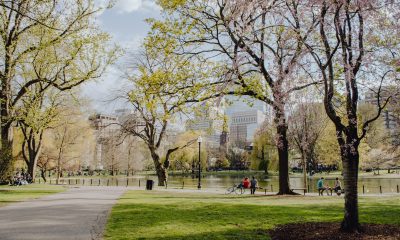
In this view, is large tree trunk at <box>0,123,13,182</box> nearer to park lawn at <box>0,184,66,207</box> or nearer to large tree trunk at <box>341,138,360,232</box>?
park lawn at <box>0,184,66,207</box>

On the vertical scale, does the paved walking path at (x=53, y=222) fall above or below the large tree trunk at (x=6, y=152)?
below

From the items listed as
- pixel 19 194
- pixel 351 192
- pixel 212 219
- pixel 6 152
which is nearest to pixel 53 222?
pixel 212 219

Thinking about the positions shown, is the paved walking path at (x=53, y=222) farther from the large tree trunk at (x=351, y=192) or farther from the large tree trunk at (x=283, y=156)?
the large tree trunk at (x=283, y=156)

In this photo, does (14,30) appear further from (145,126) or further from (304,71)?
(304,71)

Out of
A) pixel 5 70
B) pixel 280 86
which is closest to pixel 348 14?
pixel 280 86

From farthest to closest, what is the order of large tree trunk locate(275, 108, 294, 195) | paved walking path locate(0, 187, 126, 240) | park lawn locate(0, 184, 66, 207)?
large tree trunk locate(275, 108, 294, 195), park lawn locate(0, 184, 66, 207), paved walking path locate(0, 187, 126, 240)

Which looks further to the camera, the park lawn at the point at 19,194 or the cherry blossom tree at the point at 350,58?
the park lawn at the point at 19,194

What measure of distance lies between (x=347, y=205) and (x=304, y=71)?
13.9 feet

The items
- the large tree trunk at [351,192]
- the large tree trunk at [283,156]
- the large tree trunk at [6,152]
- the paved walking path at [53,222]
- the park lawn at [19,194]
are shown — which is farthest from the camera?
the large tree trunk at [6,152]

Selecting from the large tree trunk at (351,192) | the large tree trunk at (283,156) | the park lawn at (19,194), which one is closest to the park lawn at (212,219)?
the large tree trunk at (351,192)

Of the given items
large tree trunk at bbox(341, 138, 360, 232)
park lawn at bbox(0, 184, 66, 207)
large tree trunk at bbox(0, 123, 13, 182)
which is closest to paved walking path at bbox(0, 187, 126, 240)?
park lawn at bbox(0, 184, 66, 207)

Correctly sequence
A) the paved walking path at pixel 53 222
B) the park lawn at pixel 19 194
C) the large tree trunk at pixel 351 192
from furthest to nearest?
the park lawn at pixel 19 194, the paved walking path at pixel 53 222, the large tree trunk at pixel 351 192

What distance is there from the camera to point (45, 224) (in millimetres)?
11336

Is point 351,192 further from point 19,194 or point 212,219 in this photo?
point 19,194
